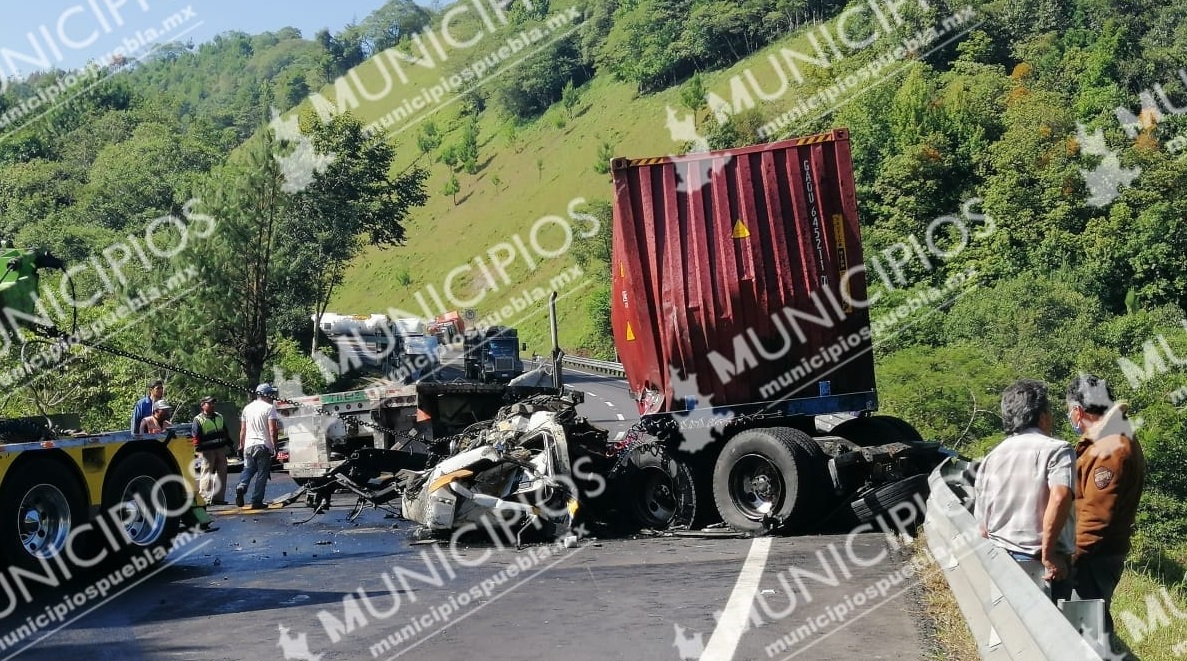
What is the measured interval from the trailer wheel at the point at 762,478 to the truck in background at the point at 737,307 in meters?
0.02

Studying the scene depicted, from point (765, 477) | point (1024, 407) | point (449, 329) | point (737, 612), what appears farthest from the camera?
point (449, 329)

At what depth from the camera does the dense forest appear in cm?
3916

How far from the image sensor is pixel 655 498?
12664 millimetres

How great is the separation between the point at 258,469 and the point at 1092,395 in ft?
38.7

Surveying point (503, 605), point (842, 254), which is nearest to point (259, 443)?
point (842, 254)

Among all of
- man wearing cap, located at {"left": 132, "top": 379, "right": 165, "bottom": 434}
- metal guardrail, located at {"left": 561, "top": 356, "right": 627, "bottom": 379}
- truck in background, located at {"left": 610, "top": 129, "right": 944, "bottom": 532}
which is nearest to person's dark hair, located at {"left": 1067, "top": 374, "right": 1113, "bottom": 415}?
truck in background, located at {"left": 610, "top": 129, "right": 944, "bottom": 532}

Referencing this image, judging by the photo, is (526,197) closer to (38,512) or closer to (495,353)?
(495,353)

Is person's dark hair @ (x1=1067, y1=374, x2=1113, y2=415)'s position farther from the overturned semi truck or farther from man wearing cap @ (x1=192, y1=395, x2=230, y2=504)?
man wearing cap @ (x1=192, y1=395, x2=230, y2=504)

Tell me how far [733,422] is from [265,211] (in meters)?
36.3

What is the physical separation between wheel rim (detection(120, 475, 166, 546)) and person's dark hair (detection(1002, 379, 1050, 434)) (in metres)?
7.34

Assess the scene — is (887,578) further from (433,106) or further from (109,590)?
(433,106)

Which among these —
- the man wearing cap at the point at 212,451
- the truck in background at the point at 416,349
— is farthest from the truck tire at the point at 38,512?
the truck in background at the point at 416,349

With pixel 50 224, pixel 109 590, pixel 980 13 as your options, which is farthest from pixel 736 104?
pixel 109 590

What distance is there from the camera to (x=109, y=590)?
32.0 ft
